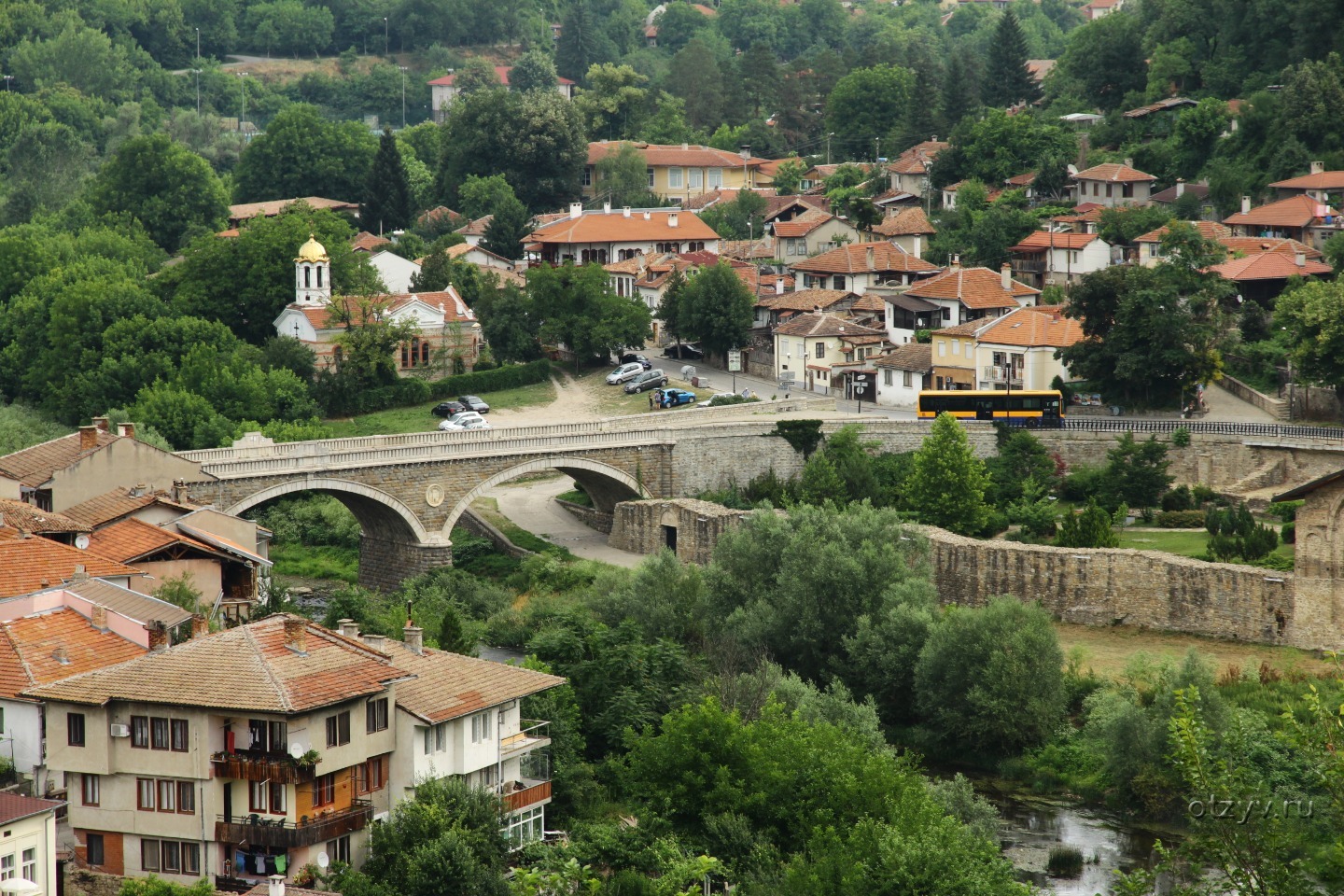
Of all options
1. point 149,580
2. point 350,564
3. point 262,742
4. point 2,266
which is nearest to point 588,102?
point 2,266

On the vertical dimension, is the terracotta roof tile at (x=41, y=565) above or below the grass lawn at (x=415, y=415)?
below

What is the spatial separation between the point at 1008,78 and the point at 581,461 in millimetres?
54059

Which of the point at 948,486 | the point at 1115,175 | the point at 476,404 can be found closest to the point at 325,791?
the point at 948,486

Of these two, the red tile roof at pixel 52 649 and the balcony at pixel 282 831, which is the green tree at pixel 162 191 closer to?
the red tile roof at pixel 52 649

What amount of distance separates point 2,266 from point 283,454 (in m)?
40.9

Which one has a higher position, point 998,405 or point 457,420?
point 998,405

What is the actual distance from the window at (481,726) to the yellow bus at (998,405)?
114ft

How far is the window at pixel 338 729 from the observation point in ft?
115

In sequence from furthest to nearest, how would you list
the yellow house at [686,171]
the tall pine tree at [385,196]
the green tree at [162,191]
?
1. the yellow house at [686,171]
2. the tall pine tree at [385,196]
3. the green tree at [162,191]

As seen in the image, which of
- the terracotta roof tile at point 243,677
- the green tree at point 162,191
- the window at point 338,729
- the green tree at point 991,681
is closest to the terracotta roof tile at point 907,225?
the green tree at point 162,191

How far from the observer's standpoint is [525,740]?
39125 millimetres

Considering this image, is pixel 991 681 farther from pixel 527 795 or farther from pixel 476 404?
pixel 476 404

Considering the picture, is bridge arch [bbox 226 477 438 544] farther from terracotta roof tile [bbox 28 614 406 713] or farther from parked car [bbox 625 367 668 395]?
terracotta roof tile [bbox 28 614 406 713]

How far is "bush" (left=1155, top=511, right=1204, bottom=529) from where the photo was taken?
64.0m
